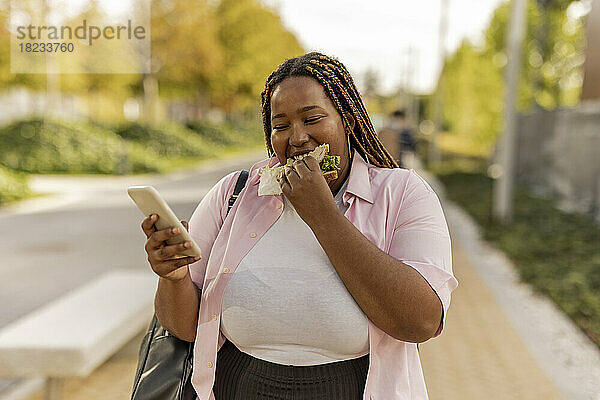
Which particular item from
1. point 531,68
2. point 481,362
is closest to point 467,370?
point 481,362

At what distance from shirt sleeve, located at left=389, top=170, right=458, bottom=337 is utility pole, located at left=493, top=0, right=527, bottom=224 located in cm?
1137

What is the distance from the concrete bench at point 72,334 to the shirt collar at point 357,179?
7.83ft

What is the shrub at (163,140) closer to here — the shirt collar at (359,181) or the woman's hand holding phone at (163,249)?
the shirt collar at (359,181)

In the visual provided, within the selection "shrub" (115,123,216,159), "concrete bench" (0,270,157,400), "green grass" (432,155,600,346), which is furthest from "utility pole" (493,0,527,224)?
"shrub" (115,123,216,159)

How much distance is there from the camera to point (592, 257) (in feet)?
30.8

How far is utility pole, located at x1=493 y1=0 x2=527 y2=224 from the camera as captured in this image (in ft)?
41.2

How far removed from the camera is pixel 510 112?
12.9 meters

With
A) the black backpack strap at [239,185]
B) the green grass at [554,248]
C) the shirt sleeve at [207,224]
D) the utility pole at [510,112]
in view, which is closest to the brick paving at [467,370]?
the green grass at [554,248]

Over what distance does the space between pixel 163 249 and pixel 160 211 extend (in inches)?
3.7

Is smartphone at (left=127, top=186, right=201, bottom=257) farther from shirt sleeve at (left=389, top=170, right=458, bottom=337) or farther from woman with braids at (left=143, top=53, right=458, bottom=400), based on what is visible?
shirt sleeve at (left=389, top=170, right=458, bottom=337)

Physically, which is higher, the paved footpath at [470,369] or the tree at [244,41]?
the tree at [244,41]

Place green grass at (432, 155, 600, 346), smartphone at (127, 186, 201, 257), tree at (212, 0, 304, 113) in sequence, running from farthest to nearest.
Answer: tree at (212, 0, 304, 113)
green grass at (432, 155, 600, 346)
smartphone at (127, 186, 201, 257)

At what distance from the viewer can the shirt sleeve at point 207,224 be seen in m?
2.04

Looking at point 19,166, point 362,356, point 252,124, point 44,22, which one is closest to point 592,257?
point 362,356
